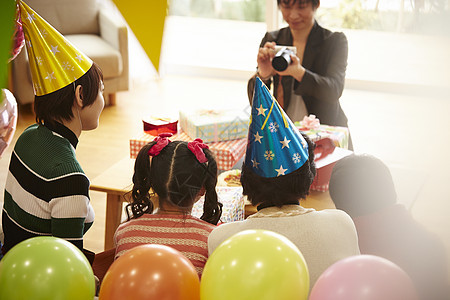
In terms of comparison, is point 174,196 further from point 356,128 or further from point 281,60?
point 356,128

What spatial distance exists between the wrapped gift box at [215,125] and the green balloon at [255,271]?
133cm

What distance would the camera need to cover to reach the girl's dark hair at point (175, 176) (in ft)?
4.13

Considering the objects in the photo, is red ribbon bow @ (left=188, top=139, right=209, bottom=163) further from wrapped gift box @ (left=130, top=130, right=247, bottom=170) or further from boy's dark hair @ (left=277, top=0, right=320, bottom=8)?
boy's dark hair @ (left=277, top=0, right=320, bottom=8)

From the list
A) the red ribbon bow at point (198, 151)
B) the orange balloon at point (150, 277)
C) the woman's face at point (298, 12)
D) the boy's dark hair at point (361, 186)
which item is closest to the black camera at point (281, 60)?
the woman's face at point (298, 12)

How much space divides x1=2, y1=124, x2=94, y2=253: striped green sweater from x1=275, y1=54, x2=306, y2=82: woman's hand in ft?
3.39

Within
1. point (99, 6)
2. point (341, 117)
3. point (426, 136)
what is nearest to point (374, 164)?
point (426, 136)

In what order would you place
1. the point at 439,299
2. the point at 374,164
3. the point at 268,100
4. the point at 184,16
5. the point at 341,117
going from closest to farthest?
the point at 268,100
the point at 439,299
the point at 374,164
the point at 341,117
the point at 184,16

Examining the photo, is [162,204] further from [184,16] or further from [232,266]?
[184,16]

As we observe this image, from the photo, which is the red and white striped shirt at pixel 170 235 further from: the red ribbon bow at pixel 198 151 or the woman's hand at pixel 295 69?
the woman's hand at pixel 295 69

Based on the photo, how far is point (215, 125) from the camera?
2.08 metres

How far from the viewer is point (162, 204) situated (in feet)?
4.17

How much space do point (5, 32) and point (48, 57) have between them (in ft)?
2.58

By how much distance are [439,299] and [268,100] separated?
58 cm

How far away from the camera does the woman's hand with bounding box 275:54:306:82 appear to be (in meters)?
2.15
